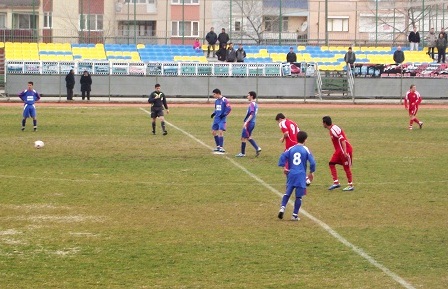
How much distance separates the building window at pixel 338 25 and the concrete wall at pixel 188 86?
→ 31.7 metres

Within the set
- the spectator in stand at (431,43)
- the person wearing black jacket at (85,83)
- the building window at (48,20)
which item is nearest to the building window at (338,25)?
the spectator in stand at (431,43)

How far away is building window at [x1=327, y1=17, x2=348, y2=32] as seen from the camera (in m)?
87.4

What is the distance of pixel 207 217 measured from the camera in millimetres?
18328

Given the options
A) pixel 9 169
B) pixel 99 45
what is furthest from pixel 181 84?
pixel 9 169

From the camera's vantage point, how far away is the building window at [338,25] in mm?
87375

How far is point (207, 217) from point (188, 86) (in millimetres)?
38047

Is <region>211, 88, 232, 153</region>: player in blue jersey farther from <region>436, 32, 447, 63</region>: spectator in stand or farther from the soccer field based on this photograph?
<region>436, 32, 447, 63</region>: spectator in stand

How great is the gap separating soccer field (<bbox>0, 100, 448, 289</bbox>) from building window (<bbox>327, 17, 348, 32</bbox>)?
179ft

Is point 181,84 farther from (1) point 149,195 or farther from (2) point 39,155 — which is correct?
(1) point 149,195

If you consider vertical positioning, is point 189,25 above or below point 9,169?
above

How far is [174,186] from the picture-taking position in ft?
73.6

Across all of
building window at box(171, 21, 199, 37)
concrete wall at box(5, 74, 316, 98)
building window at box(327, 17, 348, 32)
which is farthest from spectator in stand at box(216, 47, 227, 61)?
building window at box(327, 17, 348, 32)

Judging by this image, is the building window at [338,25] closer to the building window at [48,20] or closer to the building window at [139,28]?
the building window at [139,28]

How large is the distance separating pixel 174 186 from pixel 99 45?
147 feet
